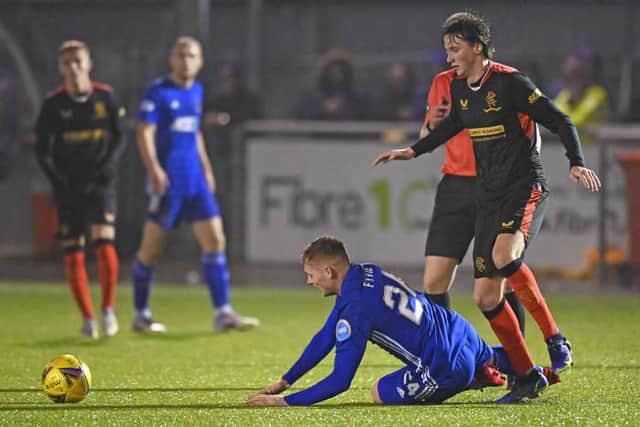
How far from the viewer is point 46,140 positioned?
34.9ft

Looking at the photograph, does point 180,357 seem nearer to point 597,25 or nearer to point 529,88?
point 529,88

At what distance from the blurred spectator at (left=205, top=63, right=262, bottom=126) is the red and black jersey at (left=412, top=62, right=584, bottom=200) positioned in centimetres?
825

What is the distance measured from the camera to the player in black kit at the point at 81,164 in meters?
10.7

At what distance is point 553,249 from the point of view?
14.8 meters

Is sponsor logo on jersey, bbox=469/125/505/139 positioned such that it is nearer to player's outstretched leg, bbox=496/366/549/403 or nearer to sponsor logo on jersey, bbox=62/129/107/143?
player's outstretched leg, bbox=496/366/549/403

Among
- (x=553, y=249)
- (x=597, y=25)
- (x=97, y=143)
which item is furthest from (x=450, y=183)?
(x=597, y=25)

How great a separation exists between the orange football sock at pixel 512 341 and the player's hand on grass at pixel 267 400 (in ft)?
3.73

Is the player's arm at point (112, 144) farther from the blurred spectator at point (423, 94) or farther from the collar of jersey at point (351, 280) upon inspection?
the blurred spectator at point (423, 94)

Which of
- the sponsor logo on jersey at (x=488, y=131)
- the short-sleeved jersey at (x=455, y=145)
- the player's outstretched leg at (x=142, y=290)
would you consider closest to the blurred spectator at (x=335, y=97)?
the player's outstretched leg at (x=142, y=290)

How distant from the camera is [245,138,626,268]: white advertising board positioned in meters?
14.7

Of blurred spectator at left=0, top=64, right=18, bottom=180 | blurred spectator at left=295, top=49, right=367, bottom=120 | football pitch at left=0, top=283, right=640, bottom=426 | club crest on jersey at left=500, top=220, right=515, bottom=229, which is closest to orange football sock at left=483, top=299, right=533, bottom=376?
football pitch at left=0, top=283, right=640, bottom=426

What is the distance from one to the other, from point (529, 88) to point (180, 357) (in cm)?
320

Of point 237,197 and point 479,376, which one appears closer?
point 479,376

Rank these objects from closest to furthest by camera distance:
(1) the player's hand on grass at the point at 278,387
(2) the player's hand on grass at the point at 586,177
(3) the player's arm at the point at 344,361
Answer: (3) the player's arm at the point at 344,361
(1) the player's hand on grass at the point at 278,387
(2) the player's hand on grass at the point at 586,177
